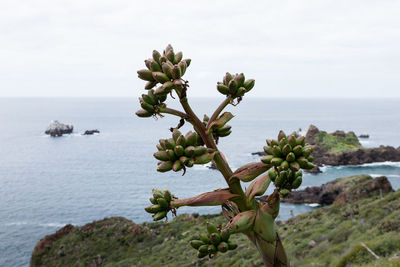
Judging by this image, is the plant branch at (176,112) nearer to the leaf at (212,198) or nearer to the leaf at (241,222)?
the leaf at (212,198)

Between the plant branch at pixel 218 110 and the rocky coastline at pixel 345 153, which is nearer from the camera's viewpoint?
the plant branch at pixel 218 110

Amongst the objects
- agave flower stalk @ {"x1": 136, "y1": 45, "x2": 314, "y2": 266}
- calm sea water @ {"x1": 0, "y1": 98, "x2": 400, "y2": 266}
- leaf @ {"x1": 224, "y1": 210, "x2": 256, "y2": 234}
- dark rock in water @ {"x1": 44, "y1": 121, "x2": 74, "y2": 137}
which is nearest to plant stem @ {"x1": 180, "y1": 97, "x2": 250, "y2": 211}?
agave flower stalk @ {"x1": 136, "y1": 45, "x2": 314, "y2": 266}

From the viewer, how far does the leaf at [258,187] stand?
103 inches

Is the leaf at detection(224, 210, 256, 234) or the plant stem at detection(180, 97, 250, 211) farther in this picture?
the plant stem at detection(180, 97, 250, 211)

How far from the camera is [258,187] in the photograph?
2.67 meters

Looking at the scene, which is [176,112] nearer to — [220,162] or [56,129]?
[220,162]

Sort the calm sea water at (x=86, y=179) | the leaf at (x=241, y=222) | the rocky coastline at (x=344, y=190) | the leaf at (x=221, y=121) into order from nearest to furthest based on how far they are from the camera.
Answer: the leaf at (x=241, y=222)
the leaf at (x=221, y=121)
the rocky coastline at (x=344, y=190)
the calm sea water at (x=86, y=179)

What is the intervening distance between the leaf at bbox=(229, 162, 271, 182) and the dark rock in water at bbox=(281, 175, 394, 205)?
4920cm

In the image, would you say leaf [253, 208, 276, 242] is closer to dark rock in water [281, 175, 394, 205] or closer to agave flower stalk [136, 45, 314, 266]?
agave flower stalk [136, 45, 314, 266]

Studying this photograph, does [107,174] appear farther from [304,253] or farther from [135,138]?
[304,253]

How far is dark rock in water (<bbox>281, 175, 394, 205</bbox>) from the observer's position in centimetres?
4809

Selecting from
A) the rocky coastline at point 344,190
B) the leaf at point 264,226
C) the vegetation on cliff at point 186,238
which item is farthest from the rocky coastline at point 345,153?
the leaf at point 264,226

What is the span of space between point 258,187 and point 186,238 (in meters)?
41.4

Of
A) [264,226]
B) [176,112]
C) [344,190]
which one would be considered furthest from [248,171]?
[344,190]
